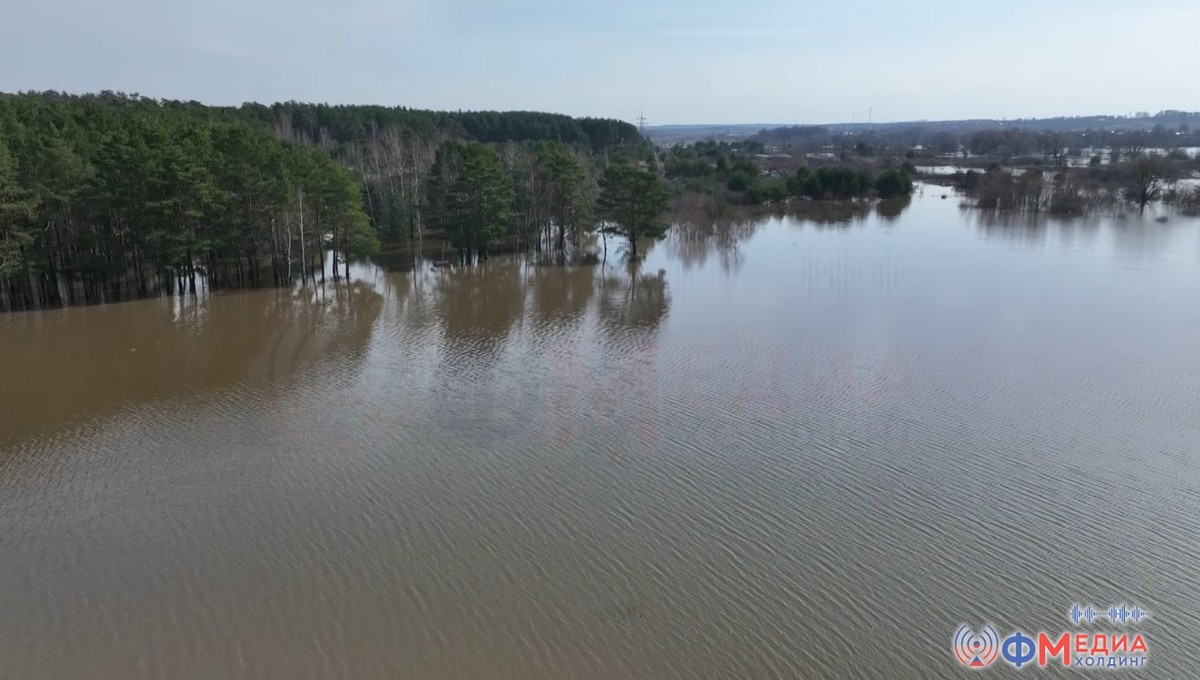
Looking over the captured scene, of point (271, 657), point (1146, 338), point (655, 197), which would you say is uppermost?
point (655, 197)

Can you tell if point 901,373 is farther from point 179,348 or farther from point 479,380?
point 179,348

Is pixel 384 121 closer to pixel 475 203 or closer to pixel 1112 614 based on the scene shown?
pixel 475 203

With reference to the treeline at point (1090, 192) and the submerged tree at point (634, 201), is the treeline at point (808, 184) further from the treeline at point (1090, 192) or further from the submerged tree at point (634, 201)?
the submerged tree at point (634, 201)

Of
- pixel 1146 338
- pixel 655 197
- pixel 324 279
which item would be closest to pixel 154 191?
pixel 324 279

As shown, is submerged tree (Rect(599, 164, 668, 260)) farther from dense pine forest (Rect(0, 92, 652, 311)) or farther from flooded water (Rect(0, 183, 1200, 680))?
flooded water (Rect(0, 183, 1200, 680))

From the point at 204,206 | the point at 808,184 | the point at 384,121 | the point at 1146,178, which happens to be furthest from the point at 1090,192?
the point at 384,121

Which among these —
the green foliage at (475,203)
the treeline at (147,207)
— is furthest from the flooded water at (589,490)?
the green foliage at (475,203)
